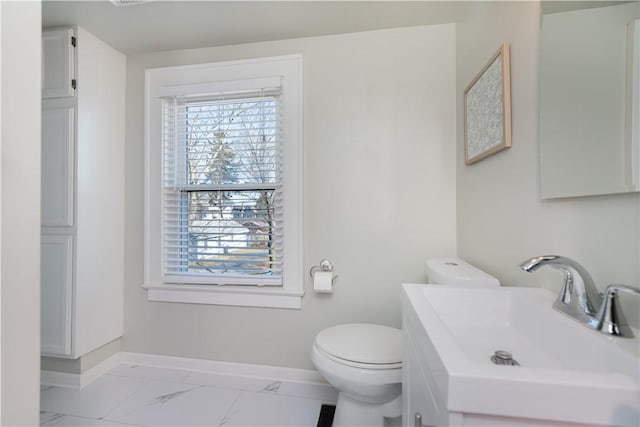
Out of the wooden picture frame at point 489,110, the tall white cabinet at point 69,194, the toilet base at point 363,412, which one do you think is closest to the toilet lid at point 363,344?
the toilet base at point 363,412

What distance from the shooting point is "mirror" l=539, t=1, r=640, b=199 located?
23.3 inches

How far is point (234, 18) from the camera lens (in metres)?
1.56

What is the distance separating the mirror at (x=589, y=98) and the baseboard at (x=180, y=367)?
1.62 meters

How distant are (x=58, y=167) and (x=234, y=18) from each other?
4.44 ft

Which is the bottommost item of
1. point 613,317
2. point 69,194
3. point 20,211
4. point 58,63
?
point 613,317

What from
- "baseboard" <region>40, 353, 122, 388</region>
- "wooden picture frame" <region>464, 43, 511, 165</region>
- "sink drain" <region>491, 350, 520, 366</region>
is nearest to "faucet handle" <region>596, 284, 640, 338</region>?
"sink drain" <region>491, 350, 520, 366</region>

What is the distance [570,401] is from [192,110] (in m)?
2.17

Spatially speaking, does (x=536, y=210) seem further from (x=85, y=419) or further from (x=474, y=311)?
(x=85, y=419)

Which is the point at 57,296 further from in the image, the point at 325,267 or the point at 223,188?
the point at 325,267

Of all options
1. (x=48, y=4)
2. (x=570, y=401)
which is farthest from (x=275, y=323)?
(x=48, y=4)

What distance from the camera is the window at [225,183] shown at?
1.72 meters

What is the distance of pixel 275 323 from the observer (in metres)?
1.74

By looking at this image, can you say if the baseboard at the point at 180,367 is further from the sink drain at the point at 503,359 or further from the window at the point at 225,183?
the sink drain at the point at 503,359

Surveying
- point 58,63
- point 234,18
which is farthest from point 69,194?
point 234,18
